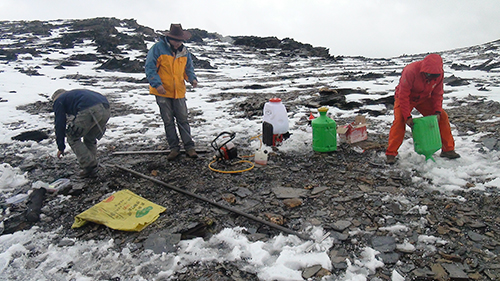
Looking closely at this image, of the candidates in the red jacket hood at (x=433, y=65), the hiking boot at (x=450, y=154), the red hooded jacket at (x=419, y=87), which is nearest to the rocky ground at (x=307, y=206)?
the hiking boot at (x=450, y=154)

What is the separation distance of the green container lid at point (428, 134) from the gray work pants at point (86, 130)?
4617mm

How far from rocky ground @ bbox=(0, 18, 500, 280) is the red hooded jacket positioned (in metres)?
1.00

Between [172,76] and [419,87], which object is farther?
[172,76]

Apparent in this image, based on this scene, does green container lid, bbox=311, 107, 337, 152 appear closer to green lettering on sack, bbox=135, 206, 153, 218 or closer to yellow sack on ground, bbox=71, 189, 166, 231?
yellow sack on ground, bbox=71, 189, 166, 231

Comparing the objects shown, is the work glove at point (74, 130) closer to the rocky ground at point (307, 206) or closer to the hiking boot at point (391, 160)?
the rocky ground at point (307, 206)

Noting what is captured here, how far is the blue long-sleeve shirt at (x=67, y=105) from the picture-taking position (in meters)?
4.07

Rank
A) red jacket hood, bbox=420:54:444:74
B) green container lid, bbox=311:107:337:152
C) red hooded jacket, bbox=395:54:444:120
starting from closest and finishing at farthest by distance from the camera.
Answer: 1. red jacket hood, bbox=420:54:444:74
2. red hooded jacket, bbox=395:54:444:120
3. green container lid, bbox=311:107:337:152

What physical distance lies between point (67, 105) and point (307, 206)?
3674mm

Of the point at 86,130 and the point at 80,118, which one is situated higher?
the point at 80,118

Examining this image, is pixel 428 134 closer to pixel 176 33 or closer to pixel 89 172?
pixel 176 33

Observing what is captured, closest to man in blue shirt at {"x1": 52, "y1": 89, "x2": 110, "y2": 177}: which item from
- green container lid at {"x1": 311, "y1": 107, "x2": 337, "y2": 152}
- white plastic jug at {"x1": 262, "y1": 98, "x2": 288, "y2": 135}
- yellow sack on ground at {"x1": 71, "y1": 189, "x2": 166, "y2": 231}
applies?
yellow sack on ground at {"x1": 71, "y1": 189, "x2": 166, "y2": 231}

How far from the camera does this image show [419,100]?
169 inches

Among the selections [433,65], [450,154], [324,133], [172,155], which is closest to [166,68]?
[172,155]

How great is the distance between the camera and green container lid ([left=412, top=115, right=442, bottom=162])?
405 cm
